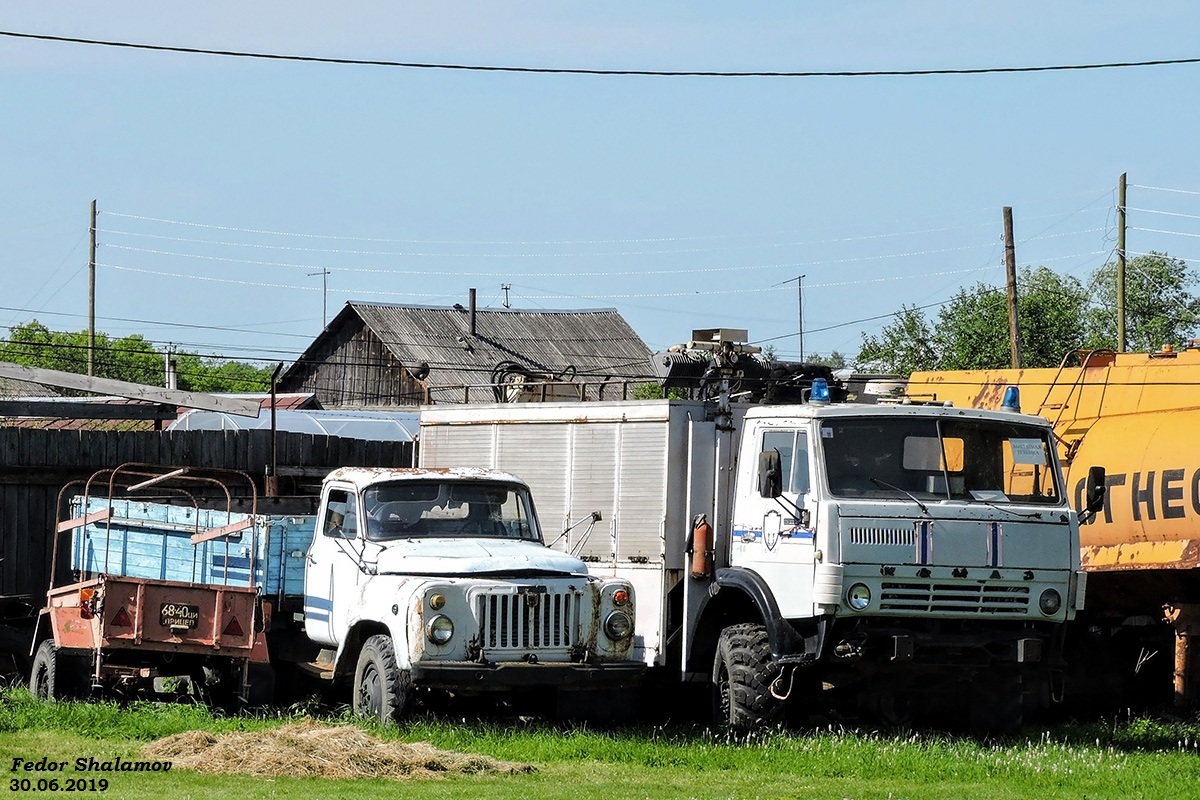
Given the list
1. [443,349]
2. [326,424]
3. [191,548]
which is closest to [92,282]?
[443,349]

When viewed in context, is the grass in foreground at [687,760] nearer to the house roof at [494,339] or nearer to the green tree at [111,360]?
the house roof at [494,339]

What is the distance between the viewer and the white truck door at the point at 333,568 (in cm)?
1539

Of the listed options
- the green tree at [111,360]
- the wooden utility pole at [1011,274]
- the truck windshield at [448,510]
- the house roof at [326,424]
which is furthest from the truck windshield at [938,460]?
the green tree at [111,360]

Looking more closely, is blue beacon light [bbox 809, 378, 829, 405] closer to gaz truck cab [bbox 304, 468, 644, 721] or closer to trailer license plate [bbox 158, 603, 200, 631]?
gaz truck cab [bbox 304, 468, 644, 721]

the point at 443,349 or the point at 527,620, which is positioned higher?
the point at 443,349

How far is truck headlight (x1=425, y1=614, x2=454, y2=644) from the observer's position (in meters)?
13.8

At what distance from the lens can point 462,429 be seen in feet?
Answer: 61.7

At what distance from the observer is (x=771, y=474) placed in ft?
47.0

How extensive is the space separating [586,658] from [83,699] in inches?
209

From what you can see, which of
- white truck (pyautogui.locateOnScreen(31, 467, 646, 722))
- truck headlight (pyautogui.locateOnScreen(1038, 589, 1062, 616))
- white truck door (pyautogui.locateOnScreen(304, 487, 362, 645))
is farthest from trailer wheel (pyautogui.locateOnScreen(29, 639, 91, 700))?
truck headlight (pyautogui.locateOnScreen(1038, 589, 1062, 616))

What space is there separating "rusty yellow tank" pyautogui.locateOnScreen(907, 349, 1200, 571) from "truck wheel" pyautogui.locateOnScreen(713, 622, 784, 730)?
4.58 m

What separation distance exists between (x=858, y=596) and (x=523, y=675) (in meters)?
2.92

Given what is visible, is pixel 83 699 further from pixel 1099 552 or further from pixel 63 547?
pixel 1099 552

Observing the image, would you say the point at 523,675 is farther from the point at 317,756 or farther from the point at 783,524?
the point at 783,524
